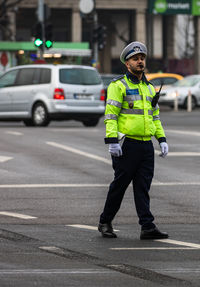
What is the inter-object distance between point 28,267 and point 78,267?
Answer: 35cm

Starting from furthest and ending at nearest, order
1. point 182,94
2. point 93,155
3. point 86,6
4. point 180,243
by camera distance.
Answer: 1. point 86,6
2. point 182,94
3. point 93,155
4. point 180,243

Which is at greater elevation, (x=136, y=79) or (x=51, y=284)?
(x=136, y=79)

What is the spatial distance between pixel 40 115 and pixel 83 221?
17.9 m

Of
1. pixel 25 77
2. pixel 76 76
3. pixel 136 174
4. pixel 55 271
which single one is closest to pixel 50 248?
pixel 55 271

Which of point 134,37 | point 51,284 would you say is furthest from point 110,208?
point 134,37

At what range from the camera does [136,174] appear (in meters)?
9.95

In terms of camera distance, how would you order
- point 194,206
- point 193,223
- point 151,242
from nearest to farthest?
point 151,242
point 193,223
point 194,206

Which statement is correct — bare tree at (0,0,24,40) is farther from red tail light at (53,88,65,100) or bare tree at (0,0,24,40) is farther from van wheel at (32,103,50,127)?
red tail light at (53,88,65,100)

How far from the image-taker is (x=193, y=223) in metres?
10.9

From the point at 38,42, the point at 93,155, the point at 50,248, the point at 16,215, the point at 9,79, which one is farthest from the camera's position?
the point at 38,42

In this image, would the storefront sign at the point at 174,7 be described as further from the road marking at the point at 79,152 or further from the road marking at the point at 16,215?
the road marking at the point at 16,215

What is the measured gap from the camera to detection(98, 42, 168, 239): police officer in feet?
32.0

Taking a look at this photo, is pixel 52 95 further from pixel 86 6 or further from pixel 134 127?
pixel 134 127

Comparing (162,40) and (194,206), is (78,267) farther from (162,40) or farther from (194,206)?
(162,40)
